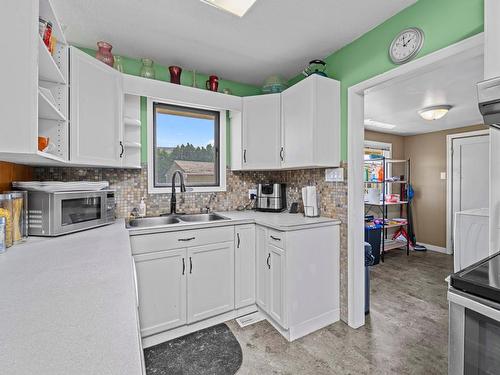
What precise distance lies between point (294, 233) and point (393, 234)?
3.86m

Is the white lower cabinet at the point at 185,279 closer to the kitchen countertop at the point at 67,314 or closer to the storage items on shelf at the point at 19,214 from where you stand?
the storage items on shelf at the point at 19,214

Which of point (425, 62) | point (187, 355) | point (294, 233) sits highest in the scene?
point (425, 62)

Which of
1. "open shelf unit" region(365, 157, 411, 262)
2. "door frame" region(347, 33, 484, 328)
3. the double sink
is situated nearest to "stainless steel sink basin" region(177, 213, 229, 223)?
the double sink

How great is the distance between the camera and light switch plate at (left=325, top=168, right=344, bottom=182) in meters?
2.11

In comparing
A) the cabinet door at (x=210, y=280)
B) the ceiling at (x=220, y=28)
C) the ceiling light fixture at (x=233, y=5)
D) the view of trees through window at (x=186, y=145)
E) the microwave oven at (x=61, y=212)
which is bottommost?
the cabinet door at (x=210, y=280)

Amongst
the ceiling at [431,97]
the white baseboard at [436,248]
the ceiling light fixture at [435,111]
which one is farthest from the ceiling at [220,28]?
the white baseboard at [436,248]

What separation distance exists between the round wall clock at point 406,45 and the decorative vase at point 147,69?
6.55ft

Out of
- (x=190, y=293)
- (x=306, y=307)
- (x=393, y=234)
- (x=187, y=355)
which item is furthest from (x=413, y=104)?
(x=187, y=355)

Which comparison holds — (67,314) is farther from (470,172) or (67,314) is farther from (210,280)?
(470,172)

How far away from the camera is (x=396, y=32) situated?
168 cm

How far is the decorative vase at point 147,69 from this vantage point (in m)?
2.14

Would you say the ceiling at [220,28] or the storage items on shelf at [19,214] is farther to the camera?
the ceiling at [220,28]

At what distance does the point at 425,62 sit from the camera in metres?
1.50

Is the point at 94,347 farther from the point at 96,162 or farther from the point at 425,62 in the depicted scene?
the point at 425,62
